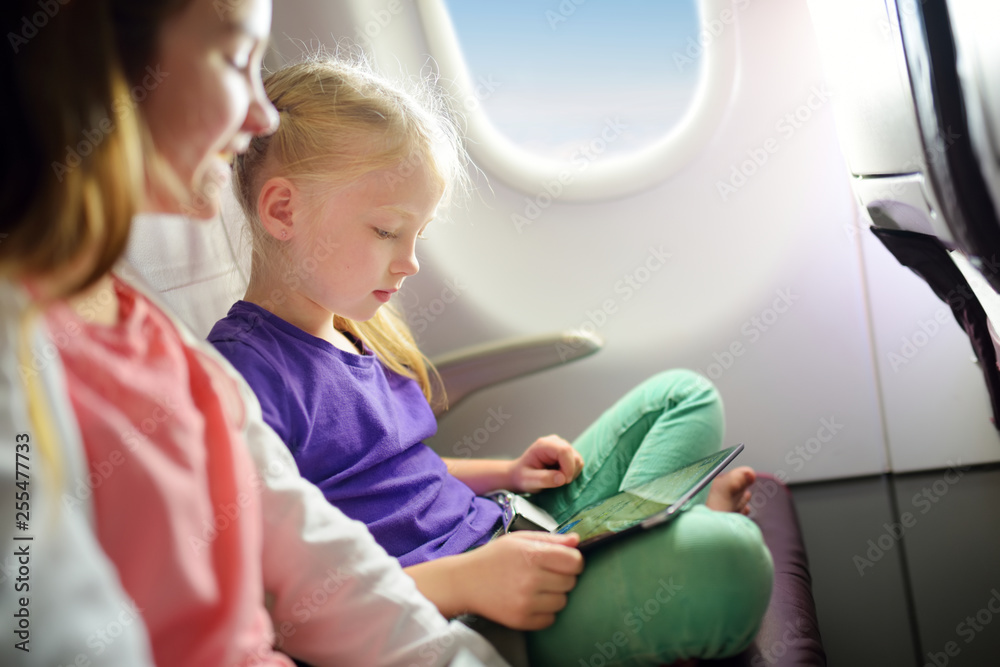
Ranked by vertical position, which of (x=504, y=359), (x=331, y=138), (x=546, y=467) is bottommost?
(x=546, y=467)

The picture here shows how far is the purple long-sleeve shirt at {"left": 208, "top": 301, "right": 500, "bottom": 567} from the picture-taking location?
76 centimetres

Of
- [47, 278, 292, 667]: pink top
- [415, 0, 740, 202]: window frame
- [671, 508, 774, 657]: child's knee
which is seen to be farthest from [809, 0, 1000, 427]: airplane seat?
[47, 278, 292, 667]: pink top

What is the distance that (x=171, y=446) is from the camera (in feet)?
1.51

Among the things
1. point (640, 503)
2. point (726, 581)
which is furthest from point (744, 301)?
point (726, 581)

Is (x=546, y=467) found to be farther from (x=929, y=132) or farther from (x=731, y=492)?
(x=929, y=132)

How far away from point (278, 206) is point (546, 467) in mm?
502

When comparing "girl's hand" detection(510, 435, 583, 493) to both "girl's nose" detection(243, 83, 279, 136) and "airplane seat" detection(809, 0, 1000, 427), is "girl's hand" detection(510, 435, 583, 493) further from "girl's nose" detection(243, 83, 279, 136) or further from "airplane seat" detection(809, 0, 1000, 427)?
"girl's nose" detection(243, 83, 279, 136)

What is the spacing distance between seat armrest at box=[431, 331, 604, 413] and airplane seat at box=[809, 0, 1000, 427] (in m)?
0.48

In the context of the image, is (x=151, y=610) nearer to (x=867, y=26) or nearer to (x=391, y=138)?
(x=391, y=138)

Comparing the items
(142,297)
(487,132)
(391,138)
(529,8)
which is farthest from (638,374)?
(142,297)

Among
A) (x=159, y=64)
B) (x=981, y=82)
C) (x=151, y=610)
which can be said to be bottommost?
(x=151, y=610)

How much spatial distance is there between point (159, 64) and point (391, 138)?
38cm

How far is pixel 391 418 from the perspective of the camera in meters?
0.89

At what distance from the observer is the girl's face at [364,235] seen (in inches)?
32.0
